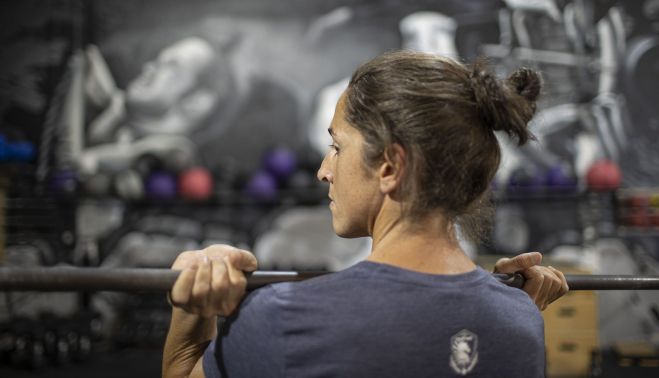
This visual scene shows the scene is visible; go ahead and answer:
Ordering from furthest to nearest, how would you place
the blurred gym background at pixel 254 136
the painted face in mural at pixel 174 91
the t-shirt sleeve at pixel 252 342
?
the painted face in mural at pixel 174 91 < the blurred gym background at pixel 254 136 < the t-shirt sleeve at pixel 252 342

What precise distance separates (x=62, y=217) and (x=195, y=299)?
4997 mm

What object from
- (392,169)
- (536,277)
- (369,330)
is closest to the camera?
(369,330)

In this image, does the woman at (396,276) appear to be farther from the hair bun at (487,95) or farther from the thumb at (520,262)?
the thumb at (520,262)

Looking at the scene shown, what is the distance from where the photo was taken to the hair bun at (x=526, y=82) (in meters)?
0.96

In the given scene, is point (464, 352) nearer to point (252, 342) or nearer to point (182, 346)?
point (252, 342)

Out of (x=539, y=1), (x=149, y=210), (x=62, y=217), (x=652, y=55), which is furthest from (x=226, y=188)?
(x=652, y=55)

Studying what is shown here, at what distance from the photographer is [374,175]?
36.0 inches

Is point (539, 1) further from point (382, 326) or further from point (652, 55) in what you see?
point (382, 326)

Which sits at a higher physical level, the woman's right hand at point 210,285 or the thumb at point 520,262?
the woman's right hand at point 210,285

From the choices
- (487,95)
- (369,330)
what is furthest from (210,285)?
(487,95)

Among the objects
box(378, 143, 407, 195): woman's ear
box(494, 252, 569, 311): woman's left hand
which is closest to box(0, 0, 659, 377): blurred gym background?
box(494, 252, 569, 311): woman's left hand

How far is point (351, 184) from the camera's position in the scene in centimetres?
93

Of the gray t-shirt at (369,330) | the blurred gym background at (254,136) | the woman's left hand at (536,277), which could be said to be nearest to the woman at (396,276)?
the gray t-shirt at (369,330)

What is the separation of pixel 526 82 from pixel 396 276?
1.32 ft
